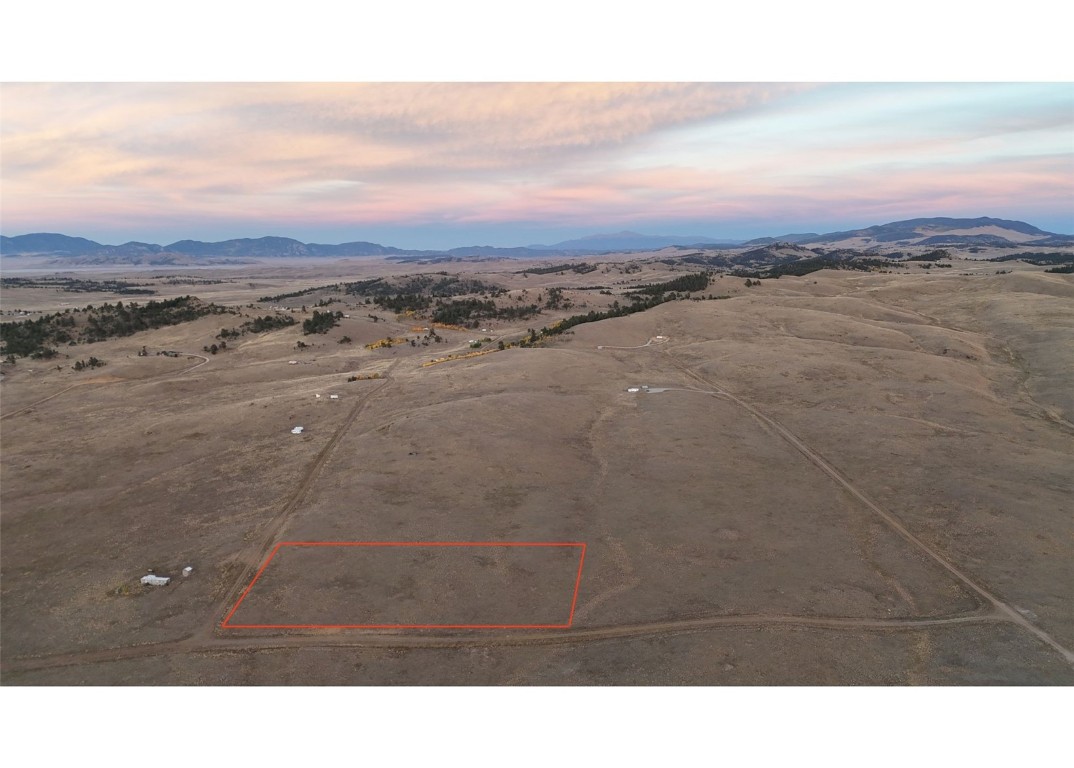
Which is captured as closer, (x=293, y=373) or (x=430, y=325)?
(x=293, y=373)

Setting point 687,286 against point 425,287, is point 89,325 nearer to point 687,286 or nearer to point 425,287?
point 687,286

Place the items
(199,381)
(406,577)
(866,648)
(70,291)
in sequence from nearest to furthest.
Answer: (866,648), (406,577), (199,381), (70,291)

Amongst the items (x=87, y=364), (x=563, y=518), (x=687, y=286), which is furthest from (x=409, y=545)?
(x=687, y=286)

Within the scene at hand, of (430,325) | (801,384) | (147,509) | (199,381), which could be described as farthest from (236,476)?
(430,325)

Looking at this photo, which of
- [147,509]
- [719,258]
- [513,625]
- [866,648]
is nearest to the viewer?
[866,648]

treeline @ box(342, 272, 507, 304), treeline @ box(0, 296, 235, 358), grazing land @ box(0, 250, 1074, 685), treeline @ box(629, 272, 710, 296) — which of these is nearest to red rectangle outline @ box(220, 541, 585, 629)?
grazing land @ box(0, 250, 1074, 685)

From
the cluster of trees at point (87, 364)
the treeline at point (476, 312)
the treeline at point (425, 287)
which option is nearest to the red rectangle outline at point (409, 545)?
the cluster of trees at point (87, 364)

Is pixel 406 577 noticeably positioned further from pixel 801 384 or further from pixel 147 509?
pixel 801 384
